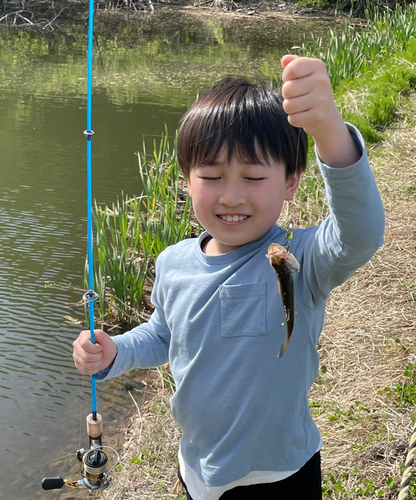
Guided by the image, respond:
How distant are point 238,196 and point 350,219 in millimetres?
279

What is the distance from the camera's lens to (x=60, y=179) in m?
6.31

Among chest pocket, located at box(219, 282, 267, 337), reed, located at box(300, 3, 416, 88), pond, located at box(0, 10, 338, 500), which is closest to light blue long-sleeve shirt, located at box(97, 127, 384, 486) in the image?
Result: chest pocket, located at box(219, 282, 267, 337)

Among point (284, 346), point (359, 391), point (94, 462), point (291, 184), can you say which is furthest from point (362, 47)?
point (284, 346)

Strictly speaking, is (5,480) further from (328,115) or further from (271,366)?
(328,115)

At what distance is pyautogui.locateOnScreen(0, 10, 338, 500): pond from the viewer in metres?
3.24

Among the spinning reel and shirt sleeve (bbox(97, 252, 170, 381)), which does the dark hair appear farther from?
the spinning reel

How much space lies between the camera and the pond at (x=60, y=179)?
324cm

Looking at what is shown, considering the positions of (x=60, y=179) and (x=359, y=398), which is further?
(x=60, y=179)

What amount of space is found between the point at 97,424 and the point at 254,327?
0.67 m

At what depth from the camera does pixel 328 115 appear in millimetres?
1066

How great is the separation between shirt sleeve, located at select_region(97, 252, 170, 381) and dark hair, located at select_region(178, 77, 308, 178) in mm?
417

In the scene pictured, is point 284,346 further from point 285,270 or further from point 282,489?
point 282,489

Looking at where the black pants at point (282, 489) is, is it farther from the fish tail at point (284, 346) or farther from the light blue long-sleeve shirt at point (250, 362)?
the fish tail at point (284, 346)

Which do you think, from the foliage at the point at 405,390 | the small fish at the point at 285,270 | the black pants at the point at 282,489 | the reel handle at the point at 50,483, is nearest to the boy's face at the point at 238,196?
the small fish at the point at 285,270
